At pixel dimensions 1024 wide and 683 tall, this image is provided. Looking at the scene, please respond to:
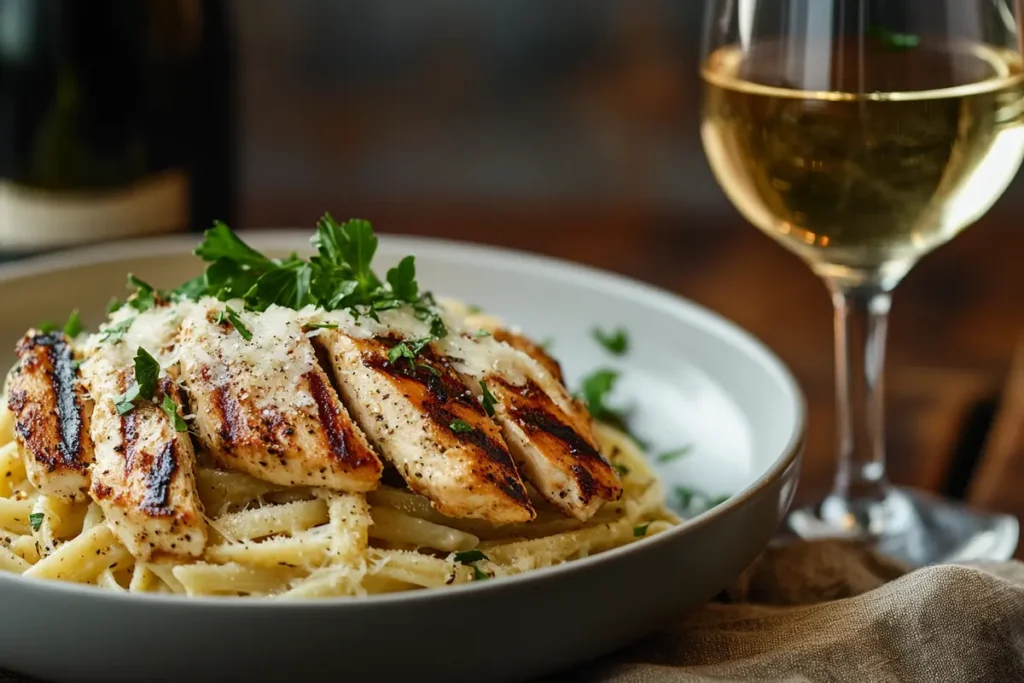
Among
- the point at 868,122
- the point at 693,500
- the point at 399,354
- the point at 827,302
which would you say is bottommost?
the point at 827,302

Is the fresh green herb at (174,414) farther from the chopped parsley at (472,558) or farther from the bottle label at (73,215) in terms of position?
the bottle label at (73,215)

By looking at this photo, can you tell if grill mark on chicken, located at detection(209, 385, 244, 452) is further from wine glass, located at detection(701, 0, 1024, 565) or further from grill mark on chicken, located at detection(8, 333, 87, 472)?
wine glass, located at detection(701, 0, 1024, 565)

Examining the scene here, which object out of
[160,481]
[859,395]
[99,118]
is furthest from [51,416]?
[99,118]

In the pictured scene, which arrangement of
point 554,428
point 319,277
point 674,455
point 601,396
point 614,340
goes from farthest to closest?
point 614,340 < point 601,396 < point 674,455 < point 319,277 < point 554,428

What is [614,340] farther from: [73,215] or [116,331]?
[73,215]

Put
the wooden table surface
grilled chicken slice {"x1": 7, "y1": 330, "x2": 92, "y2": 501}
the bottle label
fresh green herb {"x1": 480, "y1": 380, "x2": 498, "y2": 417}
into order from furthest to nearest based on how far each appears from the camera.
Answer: the bottle label → the wooden table surface → fresh green herb {"x1": 480, "y1": 380, "x2": 498, "y2": 417} → grilled chicken slice {"x1": 7, "y1": 330, "x2": 92, "y2": 501}

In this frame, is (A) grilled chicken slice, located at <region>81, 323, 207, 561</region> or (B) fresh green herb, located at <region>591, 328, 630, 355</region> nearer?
(A) grilled chicken slice, located at <region>81, 323, 207, 561</region>

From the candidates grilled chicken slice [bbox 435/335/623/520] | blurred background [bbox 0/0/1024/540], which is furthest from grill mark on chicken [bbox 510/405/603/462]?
blurred background [bbox 0/0/1024/540]

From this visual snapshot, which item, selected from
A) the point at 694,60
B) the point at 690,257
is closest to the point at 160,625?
the point at 690,257
